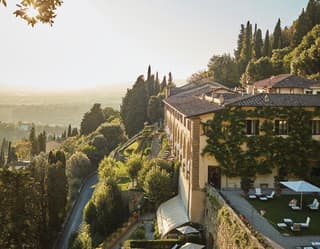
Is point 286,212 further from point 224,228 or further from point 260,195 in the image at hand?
point 224,228

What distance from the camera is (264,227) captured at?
56.3ft

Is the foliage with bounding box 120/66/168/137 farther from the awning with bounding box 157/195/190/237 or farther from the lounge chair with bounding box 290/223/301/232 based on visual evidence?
the lounge chair with bounding box 290/223/301/232

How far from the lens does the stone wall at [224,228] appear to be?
15.0 metres

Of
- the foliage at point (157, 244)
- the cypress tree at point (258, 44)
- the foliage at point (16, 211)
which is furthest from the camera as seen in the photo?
the cypress tree at point (258, 44)

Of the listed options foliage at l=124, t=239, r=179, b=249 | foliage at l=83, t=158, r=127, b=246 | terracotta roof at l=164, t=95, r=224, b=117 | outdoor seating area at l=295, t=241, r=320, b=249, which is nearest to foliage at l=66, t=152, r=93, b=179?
foliage at l=83, t=158, r=127, b=246

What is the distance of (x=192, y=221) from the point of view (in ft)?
80.7

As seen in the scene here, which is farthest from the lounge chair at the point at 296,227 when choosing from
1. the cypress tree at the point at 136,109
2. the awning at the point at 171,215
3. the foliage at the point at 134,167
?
the cypress tree at the point at 136,109

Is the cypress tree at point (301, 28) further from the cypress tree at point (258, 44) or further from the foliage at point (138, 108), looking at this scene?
the foliage at point (138, 108)

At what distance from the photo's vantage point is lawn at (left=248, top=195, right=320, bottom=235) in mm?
16928

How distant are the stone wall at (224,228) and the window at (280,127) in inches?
242

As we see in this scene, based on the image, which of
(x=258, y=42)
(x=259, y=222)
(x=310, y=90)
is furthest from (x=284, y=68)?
(x=259, y=222)

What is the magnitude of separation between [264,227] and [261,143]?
8.24 metres

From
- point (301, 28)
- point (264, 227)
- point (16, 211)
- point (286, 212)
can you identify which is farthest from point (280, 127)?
point (301, 28)

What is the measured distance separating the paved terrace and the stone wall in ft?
2.61
